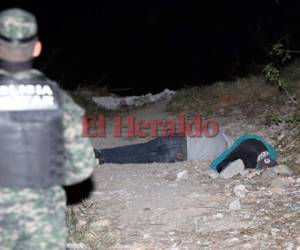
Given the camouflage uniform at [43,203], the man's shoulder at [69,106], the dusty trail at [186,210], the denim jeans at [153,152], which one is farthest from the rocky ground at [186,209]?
the man's shoulder at [69,106]

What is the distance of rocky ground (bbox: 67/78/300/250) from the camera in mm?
3439

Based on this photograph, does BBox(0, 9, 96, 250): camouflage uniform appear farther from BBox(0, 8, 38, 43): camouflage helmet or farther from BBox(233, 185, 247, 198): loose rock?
BBox(233, 185, 247, 198): loose rock

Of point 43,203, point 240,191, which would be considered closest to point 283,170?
point 240,191

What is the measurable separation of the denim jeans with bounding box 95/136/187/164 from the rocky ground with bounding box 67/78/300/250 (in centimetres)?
11

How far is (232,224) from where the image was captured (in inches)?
143

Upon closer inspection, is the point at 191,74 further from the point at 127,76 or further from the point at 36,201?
the point at 36,201

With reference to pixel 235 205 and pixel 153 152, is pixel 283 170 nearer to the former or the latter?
pixel 235 205

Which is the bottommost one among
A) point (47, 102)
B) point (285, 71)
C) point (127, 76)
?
point (127, 76)

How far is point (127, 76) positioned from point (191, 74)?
1.57 meters

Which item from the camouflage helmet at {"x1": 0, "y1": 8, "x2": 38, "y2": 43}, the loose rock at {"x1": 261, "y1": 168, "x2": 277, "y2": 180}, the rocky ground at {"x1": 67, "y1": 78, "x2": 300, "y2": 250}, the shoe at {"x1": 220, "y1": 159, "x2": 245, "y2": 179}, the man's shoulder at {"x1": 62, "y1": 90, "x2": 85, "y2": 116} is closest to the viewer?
the camouflage helmet at {"x1": 0, "y1": 8, "x2": 38, "y2": 43}

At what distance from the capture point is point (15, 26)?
2.14 metres

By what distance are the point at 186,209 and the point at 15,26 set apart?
2.06 meters

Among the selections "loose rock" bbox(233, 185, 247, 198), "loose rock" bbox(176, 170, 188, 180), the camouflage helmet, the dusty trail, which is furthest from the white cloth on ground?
the camouflage helmet

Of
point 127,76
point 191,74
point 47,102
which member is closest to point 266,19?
point 191,74
